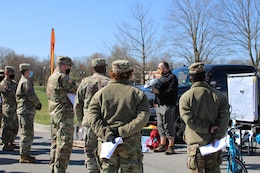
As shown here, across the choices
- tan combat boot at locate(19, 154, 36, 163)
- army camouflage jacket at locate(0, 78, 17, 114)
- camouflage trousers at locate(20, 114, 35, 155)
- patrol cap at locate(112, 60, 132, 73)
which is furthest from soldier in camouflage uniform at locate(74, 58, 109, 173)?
army camouflage jacket at locate(0, 78, 17, 114)

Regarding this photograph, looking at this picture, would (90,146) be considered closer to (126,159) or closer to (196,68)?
(126,159)

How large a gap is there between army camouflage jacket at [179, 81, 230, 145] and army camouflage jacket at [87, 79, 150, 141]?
2.30 ft

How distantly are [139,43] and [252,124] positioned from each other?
1982cm

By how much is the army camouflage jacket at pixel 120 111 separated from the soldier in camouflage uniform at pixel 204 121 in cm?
71

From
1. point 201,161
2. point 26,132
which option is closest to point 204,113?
point 201,161

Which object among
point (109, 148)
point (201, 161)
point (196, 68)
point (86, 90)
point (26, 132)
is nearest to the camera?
point (109, 148)

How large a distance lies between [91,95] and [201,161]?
217 cm

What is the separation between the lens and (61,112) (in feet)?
20.9

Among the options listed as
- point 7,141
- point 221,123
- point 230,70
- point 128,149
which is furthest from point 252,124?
point 7,141

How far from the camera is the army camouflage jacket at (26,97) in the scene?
8000 mm

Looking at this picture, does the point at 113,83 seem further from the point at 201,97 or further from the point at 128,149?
the point at 201,97

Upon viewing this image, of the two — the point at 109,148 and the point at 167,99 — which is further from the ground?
the point at 167,99

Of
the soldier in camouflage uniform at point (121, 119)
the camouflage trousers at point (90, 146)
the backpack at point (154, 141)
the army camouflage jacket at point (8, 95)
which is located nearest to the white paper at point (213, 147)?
the soldier in camouflage uniform at point (121, 119)

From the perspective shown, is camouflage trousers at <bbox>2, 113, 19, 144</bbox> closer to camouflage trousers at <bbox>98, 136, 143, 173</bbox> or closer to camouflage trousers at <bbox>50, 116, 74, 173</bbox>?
camouflage trousers at <bbox>50, 116, 74, 173</bbox>
